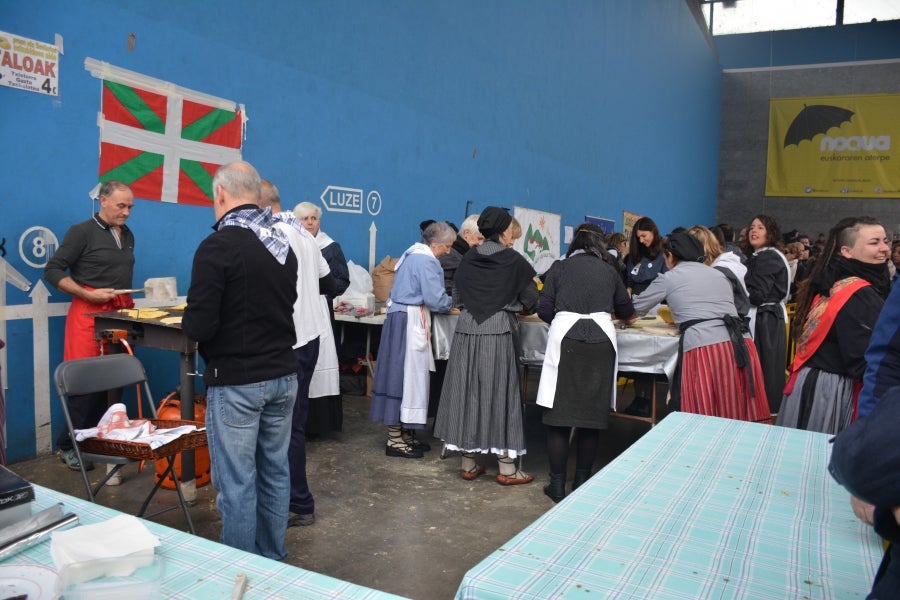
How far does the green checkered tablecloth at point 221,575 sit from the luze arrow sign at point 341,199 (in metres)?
4.81

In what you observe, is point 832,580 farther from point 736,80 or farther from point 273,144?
point 736,80

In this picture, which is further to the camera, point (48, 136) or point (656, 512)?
point (48, 136)

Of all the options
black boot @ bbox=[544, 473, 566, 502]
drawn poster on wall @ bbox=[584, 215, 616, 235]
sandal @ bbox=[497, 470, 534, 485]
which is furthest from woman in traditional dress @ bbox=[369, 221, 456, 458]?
drawn poster on wall @ bbox=[584, 215, 616, 235]

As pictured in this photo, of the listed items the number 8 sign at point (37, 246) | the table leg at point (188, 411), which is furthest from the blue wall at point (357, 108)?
the table leg at point (188, 411)

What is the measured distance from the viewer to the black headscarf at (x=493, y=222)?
4055 mm

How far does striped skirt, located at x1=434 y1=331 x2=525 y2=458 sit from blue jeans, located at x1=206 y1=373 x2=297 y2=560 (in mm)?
1657

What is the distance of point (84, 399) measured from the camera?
13.1ft

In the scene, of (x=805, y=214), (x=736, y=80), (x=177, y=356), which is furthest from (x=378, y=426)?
(x=736, y=80)

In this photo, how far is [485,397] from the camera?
162 inches

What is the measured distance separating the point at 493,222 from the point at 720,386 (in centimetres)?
160

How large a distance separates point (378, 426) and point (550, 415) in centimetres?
181

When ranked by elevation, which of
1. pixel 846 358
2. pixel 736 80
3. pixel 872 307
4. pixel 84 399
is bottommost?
pixel 84 399

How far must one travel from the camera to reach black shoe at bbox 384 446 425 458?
4.62 metres

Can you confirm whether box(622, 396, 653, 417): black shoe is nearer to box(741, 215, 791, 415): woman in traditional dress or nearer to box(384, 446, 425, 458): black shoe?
box(741, 215, 791, 415): woman in traditional dress
